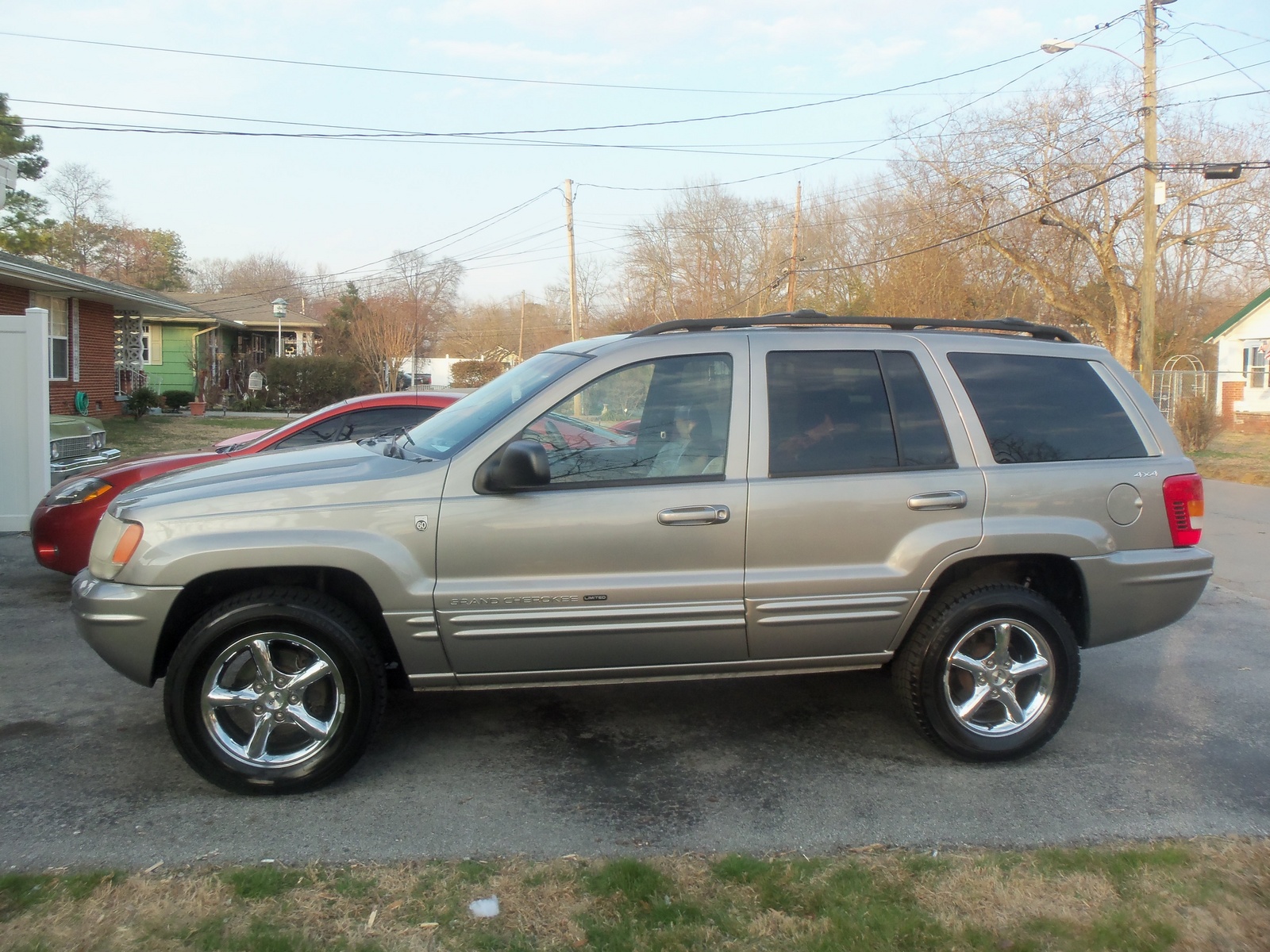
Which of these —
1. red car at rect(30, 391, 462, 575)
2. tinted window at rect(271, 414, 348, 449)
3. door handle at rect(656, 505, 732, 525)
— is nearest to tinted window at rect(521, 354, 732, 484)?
door handle at rect(656, 505, 732, 525)

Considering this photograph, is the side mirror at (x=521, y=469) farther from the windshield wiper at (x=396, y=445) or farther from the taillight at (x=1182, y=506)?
the taillight at (x=1182, y=506)

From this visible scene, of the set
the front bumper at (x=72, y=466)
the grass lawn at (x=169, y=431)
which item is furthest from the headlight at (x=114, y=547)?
the grass lawn at (x=169, y=431)

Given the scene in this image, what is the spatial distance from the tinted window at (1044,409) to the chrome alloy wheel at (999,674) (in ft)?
2.54

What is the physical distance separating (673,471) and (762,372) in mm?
602

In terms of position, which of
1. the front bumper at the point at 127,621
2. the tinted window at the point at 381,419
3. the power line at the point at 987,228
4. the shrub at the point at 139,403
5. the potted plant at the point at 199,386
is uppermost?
the power line at the point at 987,228

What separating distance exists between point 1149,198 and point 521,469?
1786 cm

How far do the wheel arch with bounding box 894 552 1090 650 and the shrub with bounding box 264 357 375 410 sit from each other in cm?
3285

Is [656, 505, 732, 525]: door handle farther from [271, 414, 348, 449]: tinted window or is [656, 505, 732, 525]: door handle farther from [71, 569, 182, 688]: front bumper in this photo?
[271, 414, 348, 449]: tinted window

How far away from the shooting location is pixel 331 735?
3988 millimetres

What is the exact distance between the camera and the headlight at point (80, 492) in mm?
6730

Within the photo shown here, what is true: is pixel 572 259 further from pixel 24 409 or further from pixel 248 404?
pixel 24 409

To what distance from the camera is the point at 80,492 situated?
6.76 metres

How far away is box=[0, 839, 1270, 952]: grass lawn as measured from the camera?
2998 mm

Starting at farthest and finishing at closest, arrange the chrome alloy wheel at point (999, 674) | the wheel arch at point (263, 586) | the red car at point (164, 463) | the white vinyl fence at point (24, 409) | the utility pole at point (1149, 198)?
the utility pole at point (1149, 198), the white vinyl fence at point (24, 409), the red car at point (164, 463), the chrome alloy wheel at point (999, 674), the wheel arch at point (263, 586)
